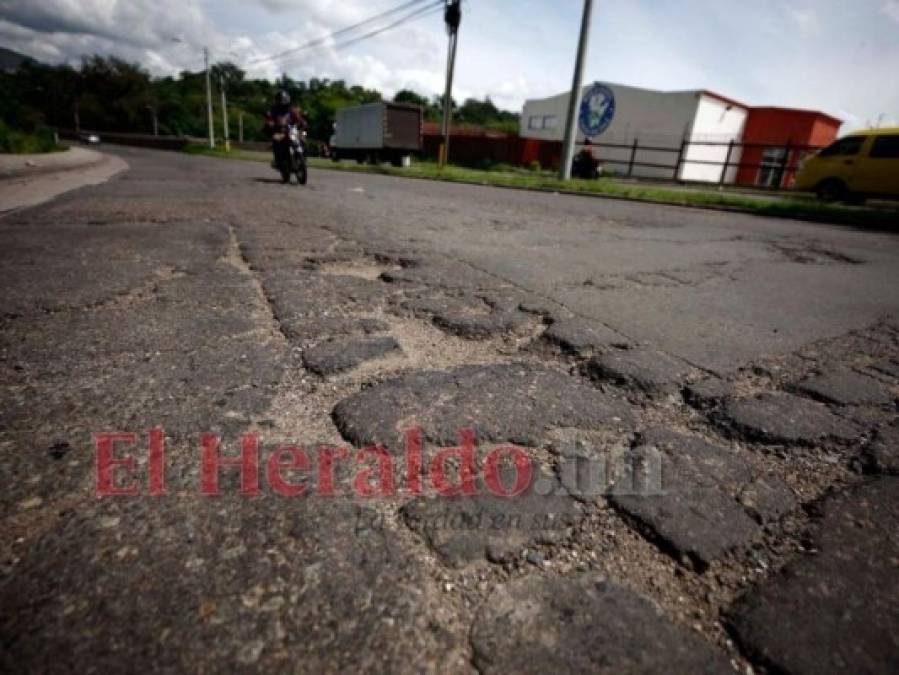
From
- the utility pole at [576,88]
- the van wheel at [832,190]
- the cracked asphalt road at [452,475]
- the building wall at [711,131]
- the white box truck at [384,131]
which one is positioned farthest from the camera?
the building wall at [711,131]

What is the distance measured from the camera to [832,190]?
11898mm

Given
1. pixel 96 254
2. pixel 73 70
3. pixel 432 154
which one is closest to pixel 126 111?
pixel 73 70

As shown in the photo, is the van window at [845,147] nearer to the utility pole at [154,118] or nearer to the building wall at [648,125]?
the building wall at [648,125]

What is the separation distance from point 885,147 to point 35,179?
53.6 feet

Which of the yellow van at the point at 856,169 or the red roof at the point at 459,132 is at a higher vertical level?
the red roof at the point at 459,132

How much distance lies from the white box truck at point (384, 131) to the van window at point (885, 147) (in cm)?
1617

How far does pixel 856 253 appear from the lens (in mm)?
4816

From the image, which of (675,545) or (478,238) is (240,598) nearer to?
(675,545)

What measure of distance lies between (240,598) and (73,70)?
88265mm

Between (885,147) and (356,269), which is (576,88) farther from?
(356,269)

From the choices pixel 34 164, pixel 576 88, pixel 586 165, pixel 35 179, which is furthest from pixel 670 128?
pixel 35 179

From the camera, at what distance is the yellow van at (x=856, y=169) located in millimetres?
10797

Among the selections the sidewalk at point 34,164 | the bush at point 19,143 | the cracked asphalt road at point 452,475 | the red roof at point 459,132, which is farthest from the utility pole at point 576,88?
the red roof at point 459,132

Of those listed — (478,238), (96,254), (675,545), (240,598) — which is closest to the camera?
(240,598)
